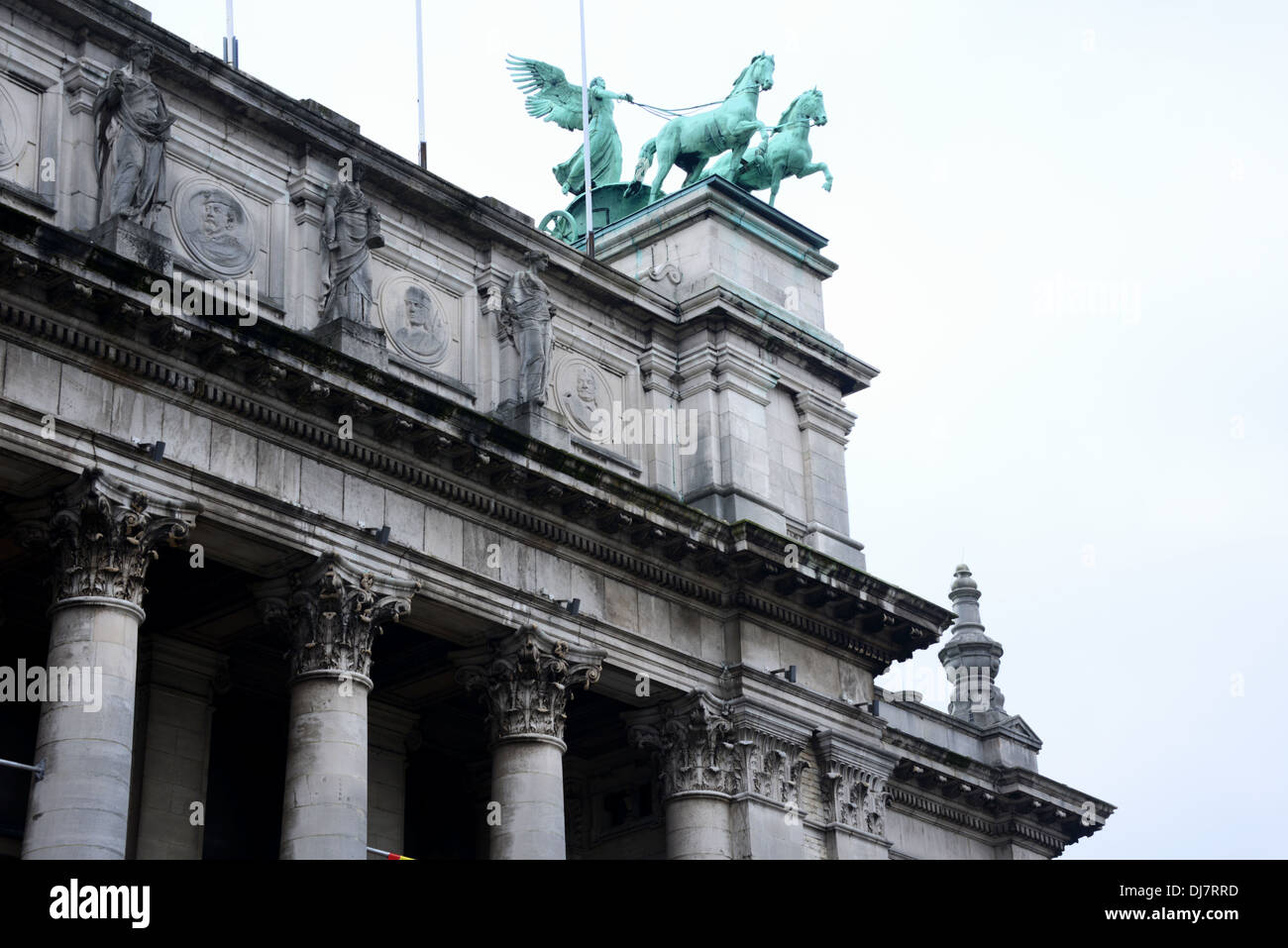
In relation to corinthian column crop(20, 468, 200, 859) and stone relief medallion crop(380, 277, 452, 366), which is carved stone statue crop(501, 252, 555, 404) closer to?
stone relief medallion crop(380, 277, 452, 366)

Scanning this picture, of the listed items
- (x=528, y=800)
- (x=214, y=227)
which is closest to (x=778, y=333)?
(x=528, y=800)

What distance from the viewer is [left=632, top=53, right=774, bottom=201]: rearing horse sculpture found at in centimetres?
4575

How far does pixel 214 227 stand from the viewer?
1387 inches

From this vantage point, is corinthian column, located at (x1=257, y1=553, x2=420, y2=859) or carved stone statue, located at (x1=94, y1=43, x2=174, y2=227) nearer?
corinthian column, located at (x1=257, y1=553, x2=420, y2=859)

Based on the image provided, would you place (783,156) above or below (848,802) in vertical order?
above

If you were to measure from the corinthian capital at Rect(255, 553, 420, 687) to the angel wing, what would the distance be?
54.3 ft

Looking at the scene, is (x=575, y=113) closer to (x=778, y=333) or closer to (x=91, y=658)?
(x=778, y=333)

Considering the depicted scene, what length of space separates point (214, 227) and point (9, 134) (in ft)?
12.0

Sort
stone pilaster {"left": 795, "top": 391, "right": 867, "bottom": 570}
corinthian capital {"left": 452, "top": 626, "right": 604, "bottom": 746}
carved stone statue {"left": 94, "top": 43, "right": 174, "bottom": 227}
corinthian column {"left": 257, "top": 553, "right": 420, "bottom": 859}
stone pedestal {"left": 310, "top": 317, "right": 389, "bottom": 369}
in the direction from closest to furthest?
1. corinthian column {"left": 257, "top": 553, "right": 420, "bottom": 859}
2. carved stone statue {"left": 94, "top": 43, "right": 174, "bottom": 227}
3. stone pedestal {"left": 310, "top": 317, "right": 389, "bottom": 369}
4. corinthian capital {"left": 452, "top": 626, "right": 604, "bottom": 746}
5. stone pilaster {"left": 795, "top": 391, "right": 867, "bottom": 570}

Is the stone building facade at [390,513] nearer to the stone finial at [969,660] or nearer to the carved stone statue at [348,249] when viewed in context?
the carved stone statue at [348,249]

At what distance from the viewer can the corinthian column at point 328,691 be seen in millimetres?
32219

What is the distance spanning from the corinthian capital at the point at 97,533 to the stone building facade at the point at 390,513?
5 cm

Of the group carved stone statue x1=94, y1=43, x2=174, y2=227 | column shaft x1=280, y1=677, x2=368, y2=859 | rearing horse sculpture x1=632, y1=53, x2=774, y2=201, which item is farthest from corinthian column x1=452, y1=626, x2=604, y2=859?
rearing horse sculpture x1=632, y1=53, x2=774, y2=201
